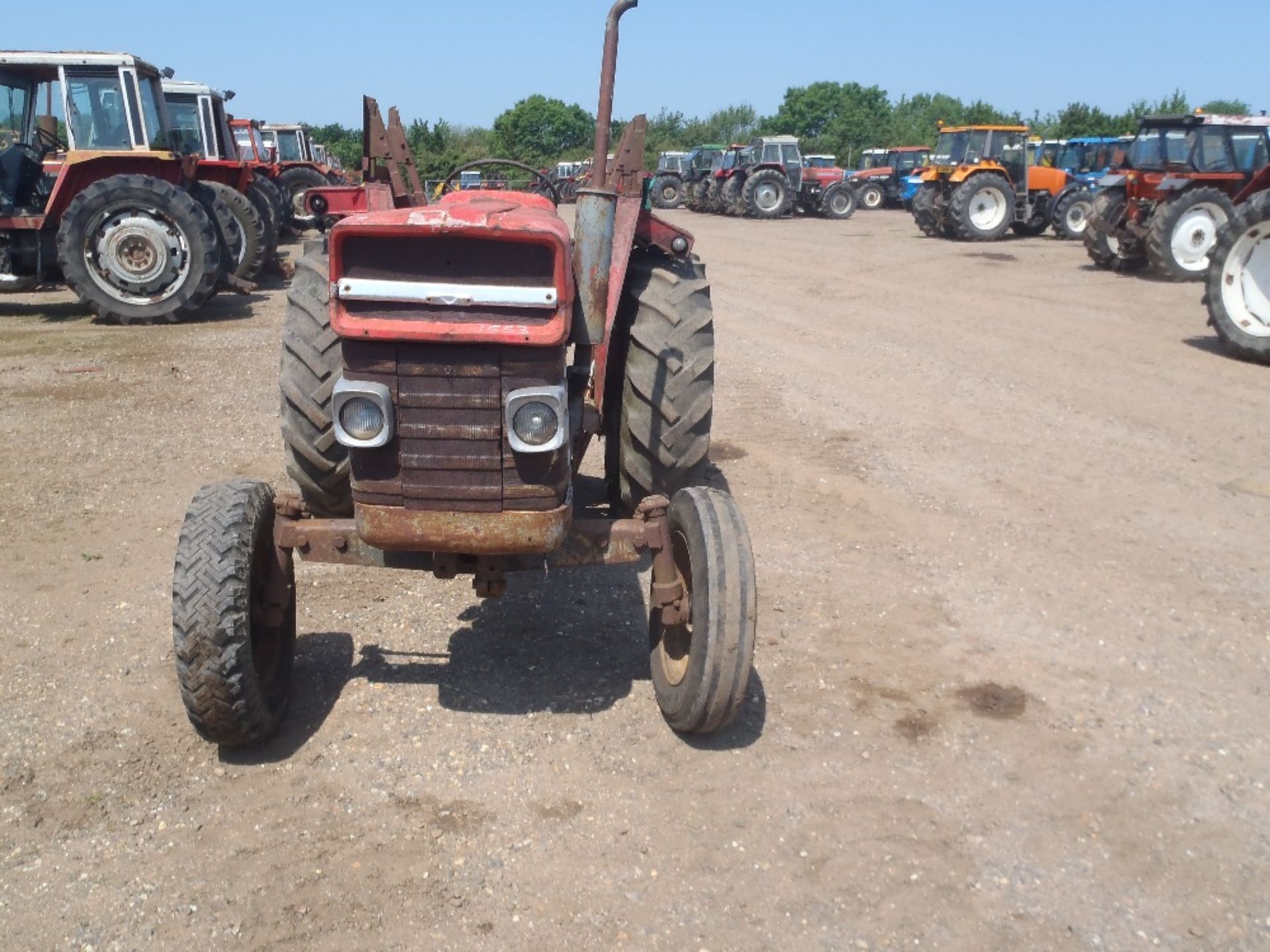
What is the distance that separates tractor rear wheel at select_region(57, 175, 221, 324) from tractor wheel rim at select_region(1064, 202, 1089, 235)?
1629 cm

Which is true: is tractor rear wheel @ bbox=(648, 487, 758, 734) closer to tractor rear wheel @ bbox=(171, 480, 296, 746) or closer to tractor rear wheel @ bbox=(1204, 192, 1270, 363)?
tractor rear wheel @ bbox=(171, 480, 296, 746)

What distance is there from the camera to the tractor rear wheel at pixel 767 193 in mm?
30344

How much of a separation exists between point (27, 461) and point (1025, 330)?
8.84 metres

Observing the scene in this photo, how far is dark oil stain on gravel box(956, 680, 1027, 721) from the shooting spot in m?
3.75

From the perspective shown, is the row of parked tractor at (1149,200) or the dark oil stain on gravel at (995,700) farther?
the row of parked tractor at (1149,200)

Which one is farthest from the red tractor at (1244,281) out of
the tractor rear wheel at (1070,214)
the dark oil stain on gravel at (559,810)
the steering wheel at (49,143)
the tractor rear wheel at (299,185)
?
the tractor rear wheel at (299,185)

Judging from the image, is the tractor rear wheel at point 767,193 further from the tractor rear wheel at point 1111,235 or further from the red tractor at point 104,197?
the red tractor at point 104,197

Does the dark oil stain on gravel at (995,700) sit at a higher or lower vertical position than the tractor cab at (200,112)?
lower

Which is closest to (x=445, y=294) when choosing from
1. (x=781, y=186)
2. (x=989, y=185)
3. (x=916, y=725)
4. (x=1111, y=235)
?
(x=916, y=725)

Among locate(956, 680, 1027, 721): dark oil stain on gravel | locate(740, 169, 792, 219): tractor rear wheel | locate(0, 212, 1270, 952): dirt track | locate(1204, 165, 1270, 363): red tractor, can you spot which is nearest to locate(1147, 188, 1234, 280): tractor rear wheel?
locate(1204, 165, 1270, 363): red tractor

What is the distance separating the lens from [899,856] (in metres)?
3.00

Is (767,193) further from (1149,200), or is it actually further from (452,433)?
(452,433)

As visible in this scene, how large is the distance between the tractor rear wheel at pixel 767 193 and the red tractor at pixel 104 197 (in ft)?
67.8

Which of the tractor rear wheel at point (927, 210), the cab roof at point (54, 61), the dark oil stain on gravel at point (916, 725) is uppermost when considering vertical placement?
the cab roof at point (54, 61)
